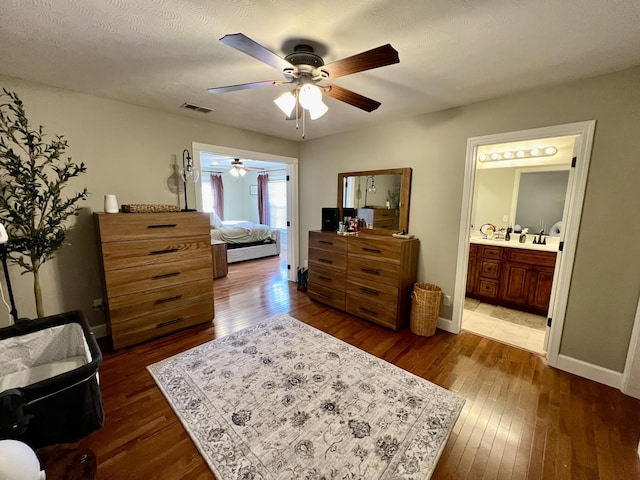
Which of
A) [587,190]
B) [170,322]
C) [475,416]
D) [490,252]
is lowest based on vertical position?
[475,416]

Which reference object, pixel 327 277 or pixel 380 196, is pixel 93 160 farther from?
pixel 380 196

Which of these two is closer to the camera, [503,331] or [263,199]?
[503,331]

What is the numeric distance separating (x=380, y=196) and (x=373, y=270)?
98cm

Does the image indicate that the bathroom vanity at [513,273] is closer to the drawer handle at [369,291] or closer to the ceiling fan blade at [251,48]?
the drawer handle at [369,291]

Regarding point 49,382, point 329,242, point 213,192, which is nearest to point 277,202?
point 213,192

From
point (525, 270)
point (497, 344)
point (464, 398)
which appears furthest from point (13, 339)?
point (525, 270)

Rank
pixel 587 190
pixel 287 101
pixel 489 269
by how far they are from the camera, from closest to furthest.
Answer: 1. pixel 287 101
2. pixel 587 190
3. pixel 489 269

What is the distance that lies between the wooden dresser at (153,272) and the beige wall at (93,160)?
368 mm

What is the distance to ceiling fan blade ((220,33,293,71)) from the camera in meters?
1.08

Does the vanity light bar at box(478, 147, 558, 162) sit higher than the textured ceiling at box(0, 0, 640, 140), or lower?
lower

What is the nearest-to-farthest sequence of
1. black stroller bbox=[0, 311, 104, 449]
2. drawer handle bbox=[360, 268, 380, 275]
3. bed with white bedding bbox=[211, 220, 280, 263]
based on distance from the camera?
1. black stroller bbox=[0, 311, 104, 449]
2. drawer handle bbox=[360, 268, 380, 275]
3. bed with white bedding bbox=[211, 220, 280, 263]

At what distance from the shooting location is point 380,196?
326 cm

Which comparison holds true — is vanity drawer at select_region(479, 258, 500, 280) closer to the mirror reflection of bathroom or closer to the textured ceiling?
the mirror reflection of bathroom

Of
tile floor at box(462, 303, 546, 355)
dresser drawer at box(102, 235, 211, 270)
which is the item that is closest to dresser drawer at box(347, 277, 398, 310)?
tile floor at box(462, 303, 546, 355)
